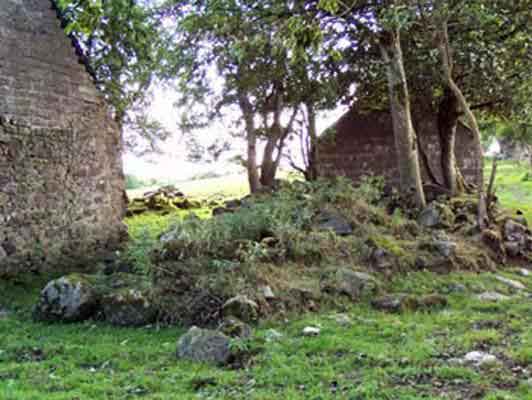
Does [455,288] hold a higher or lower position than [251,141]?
lower

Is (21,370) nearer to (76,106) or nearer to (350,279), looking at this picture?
(350,279)

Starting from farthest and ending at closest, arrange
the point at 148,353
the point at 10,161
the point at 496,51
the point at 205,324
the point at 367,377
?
the point at 496,51
the point at 10,161
the point at 205,324
the point at 148,353
the point at 367,377

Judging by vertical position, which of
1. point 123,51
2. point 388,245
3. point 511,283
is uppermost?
point 123,51

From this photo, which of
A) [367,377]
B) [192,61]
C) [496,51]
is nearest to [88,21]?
[367,377]

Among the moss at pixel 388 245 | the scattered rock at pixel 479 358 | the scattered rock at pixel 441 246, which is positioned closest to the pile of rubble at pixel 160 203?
the moss at pixel 388 245

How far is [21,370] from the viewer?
157 inches

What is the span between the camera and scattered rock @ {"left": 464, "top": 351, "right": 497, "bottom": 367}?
12.6ft

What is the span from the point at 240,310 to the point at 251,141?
9746mm

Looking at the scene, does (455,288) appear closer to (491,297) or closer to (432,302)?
(491,297)

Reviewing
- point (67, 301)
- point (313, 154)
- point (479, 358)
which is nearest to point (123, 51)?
point (313, 154)

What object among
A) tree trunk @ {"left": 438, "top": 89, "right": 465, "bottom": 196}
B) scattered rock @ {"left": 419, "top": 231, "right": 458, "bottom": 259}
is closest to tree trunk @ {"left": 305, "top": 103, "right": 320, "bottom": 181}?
tree trunk @ {"left": 438, "top": 89, "right": 465, "bottom": 196}

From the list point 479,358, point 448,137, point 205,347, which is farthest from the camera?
point 448,137

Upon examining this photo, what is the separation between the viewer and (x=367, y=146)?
45.3 ft

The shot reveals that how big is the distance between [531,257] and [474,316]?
14.2 ft
